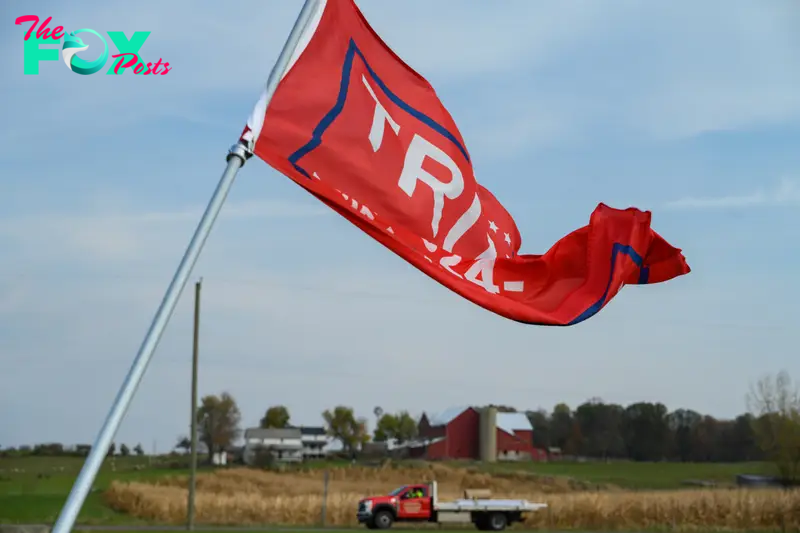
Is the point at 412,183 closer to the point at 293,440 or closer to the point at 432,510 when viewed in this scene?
the point at 432,510

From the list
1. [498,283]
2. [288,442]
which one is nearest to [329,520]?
[498,283]

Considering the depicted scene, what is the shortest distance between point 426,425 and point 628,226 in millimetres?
83147

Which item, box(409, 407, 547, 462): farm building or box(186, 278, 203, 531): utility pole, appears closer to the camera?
box(186, 278, 203, 531): utility pole

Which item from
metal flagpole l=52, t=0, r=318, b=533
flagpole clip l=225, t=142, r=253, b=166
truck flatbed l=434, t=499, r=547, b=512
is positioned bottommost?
truck flatbed l=434, t=499, r=547, b=512

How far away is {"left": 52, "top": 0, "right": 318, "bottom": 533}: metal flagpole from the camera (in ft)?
12.3

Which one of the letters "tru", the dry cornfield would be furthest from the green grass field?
the letters "tru"

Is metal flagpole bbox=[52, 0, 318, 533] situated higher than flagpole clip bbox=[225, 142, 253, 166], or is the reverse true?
flagpole clip bbox=[225, 142, 253, 166]

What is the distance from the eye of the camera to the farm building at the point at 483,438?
78562 millimetres

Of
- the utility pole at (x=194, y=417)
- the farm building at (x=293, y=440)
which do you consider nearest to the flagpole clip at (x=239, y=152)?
the utility pole at (x=194, y=417)

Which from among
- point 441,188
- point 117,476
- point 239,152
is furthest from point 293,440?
point 239,152

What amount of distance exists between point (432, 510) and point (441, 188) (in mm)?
31100

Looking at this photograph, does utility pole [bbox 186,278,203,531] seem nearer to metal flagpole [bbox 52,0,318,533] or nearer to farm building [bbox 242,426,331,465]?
metal flagpole [bbox 52,0,318,533]

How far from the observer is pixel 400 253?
19.7ft

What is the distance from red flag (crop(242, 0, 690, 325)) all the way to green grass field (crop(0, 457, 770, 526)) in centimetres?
1875
